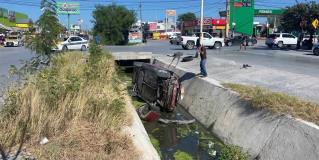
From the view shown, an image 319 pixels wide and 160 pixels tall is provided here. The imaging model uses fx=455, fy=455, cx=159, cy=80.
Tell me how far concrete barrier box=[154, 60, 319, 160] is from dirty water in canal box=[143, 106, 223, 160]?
0.34 m

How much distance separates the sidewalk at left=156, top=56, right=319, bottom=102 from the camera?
48.4 feet

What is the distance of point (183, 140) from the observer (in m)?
13.3

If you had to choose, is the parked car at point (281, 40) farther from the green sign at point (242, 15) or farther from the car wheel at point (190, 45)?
the green sign at point (242, 15)

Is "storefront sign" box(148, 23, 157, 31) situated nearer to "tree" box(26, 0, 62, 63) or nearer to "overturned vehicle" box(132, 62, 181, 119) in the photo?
"overturned vehicle" box(132, 62, 181, 119)

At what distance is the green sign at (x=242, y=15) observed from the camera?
73.4m

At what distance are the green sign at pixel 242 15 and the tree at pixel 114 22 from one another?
1641cm

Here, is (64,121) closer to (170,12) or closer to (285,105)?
(285,105)

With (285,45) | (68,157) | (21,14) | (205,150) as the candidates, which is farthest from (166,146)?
(21,14)

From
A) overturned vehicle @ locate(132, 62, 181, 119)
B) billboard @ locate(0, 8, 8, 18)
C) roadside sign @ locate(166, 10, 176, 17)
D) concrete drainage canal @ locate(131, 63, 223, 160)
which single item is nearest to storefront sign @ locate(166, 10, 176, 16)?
roadside sign @ locate(166, 10, 176, 17)

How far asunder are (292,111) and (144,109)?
271 inches

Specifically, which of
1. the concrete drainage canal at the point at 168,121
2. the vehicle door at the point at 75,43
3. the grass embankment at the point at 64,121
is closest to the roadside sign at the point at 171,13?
the vehicle door at the point at 75,43

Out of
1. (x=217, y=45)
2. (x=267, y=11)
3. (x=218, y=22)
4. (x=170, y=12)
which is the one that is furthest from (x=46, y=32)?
(x=170, y=12)

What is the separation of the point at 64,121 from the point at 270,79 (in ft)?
37.5

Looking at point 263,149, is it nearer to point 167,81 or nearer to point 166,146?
point 166,146
